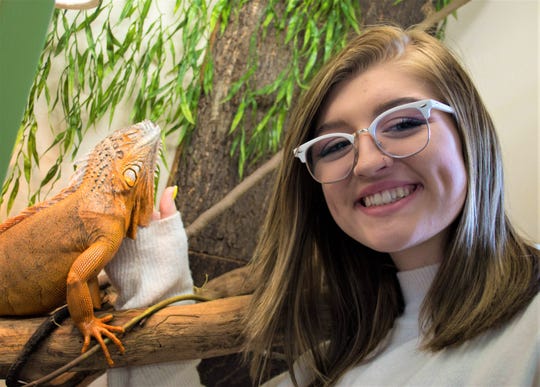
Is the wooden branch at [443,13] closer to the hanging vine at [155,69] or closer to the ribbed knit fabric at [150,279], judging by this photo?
the hanging vine at [155,69]

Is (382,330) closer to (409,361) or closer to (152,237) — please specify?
(409,361)

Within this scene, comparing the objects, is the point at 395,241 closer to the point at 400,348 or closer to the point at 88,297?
the point at 400,348

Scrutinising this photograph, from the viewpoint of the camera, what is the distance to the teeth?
2.51 feet

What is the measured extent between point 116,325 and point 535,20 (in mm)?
1030

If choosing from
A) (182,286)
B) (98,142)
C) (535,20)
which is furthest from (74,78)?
(535,20)

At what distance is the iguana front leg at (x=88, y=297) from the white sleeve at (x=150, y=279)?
3.3 inches

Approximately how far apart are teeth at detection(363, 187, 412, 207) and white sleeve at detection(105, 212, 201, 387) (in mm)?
421

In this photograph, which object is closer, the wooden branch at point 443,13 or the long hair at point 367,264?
the long hair at point 367,264

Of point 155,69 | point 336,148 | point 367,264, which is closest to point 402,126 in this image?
point 336,148

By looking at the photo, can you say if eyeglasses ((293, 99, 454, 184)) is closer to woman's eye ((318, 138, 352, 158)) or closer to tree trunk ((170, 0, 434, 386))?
woman's eye ((318, 138, 352, 158))

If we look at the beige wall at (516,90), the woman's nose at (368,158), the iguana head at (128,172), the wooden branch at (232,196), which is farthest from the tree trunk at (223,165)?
the woman's nose at (368,158)

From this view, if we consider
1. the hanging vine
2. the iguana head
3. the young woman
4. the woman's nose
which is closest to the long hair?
the young woman

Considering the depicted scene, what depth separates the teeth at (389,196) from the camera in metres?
0.76

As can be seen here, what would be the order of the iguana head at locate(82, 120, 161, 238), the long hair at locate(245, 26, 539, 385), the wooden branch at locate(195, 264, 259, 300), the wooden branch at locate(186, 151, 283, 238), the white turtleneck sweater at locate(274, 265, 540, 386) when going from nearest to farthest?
1. the white turtleneck sweater at locate(274, 265, 540, 386)
2. the long hair at locate(245, 26, 539, 385)
3. the iguana head at locate(82, 120, 161, 238)
4. the wooden branch at locate(195, 264, 259, 300)
5. the wooden branch at locate(186, 151, 283, 238)
